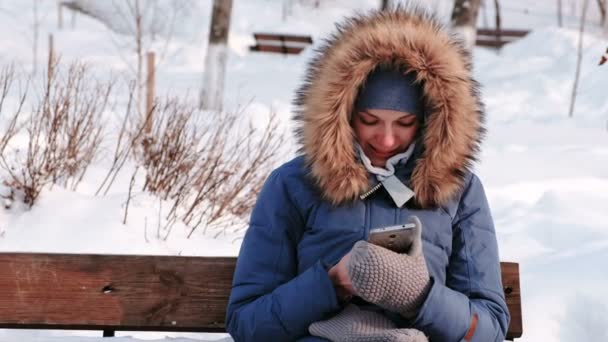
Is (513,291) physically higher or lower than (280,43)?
higher

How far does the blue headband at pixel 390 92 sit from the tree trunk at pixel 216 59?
34.8 ft

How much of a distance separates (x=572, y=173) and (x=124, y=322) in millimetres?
6396

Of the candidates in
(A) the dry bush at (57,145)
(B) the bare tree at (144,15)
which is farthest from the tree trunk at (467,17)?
(B) the bare tree at (144,15)

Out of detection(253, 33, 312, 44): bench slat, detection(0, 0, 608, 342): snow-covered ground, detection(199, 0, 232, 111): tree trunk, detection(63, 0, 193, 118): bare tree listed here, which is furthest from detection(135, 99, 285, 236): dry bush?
detection(63, 0, 193, 118): bare tree

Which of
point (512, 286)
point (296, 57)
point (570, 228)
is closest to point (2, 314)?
point (512, 286)

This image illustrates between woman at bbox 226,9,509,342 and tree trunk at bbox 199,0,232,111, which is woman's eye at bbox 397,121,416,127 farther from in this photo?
tree trunk at bbox 199,0,232,111

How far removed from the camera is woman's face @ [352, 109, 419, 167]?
2.60 meters

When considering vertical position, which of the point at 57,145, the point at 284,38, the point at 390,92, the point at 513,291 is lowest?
the point at 284,38

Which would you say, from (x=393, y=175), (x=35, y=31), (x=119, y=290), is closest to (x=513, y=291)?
(x=393, y=175)

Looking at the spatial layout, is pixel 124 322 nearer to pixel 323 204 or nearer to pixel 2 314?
pixel 2 314

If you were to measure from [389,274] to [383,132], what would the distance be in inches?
16.9

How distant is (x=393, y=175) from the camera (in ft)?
8.54

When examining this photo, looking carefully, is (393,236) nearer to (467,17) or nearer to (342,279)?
(342,279)

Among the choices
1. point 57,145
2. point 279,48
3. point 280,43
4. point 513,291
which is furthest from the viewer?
point 280,43
